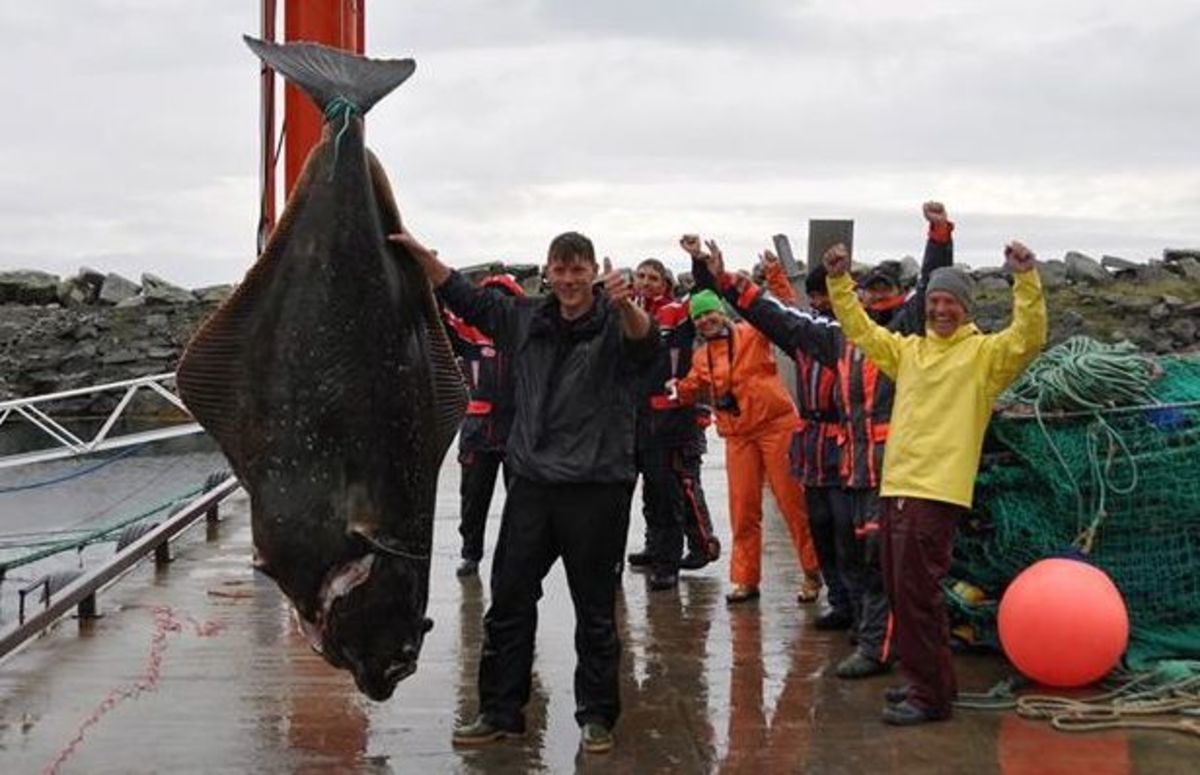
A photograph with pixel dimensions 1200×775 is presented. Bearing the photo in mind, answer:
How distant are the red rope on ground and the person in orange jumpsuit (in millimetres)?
2607

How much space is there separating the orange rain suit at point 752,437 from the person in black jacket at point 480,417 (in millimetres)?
1068

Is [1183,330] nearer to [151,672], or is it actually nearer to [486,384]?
[486,384]

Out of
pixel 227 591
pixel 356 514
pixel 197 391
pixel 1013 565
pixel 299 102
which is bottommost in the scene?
pixel 227 591

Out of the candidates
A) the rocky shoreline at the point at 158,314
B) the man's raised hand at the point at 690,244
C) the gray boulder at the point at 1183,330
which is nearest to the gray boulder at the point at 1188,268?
the rocky shoreline at the point at 158,314

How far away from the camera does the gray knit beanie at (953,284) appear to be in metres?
5.33

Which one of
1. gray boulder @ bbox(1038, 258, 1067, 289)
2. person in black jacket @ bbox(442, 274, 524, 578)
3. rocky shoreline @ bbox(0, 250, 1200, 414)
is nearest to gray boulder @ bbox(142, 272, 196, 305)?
rocky shoreline @ bbox(0, 250, 1200, 414)

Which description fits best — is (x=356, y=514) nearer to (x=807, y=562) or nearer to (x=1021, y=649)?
(x=1021, y=649)

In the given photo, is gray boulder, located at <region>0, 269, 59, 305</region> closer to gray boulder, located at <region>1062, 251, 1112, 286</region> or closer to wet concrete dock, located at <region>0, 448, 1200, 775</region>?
gray boulder, located at <region>1062, 251, 1112, 286</region>

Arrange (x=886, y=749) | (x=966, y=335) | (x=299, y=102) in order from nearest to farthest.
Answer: (x=886, y=749)
(x=966, y=335)
(x=299, y=102)

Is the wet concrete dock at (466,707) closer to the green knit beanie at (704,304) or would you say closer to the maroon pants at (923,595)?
the maroon pants at (923,595)

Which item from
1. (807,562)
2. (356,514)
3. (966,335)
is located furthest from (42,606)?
(966,335)

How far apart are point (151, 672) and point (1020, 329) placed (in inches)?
147

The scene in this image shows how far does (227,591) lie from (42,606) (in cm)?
142

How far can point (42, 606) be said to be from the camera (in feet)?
21.2
